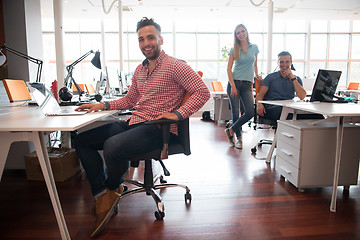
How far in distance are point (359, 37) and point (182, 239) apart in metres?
11.3

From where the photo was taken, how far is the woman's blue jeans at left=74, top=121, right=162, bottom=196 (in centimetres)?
147

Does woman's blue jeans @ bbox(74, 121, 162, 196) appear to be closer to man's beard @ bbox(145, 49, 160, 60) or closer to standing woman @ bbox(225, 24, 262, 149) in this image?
man's beard @ bbox(145, 49, 160, 60)

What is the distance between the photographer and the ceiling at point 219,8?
23.2ft

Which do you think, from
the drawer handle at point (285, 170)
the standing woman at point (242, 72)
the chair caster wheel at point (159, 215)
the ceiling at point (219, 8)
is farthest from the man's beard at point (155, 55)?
the ceiling at point (219, 8)

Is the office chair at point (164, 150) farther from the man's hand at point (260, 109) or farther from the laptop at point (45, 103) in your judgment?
the man's hand at point (260, 109)

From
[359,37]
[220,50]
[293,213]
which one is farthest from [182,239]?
[359,37]

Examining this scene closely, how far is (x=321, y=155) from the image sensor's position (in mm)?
2059

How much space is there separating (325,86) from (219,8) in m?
6.00

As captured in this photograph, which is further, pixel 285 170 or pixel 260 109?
pixel 260 109

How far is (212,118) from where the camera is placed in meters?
6.04

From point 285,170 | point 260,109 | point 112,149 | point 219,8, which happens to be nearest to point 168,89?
point 112,149

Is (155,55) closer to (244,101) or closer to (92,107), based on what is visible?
(92,107)

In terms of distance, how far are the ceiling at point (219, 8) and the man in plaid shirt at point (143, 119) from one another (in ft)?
19.5

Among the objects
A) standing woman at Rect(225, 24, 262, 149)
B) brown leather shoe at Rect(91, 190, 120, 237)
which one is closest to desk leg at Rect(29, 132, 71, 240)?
brown leather shoe at Rect(91, 190, 120, 237)
